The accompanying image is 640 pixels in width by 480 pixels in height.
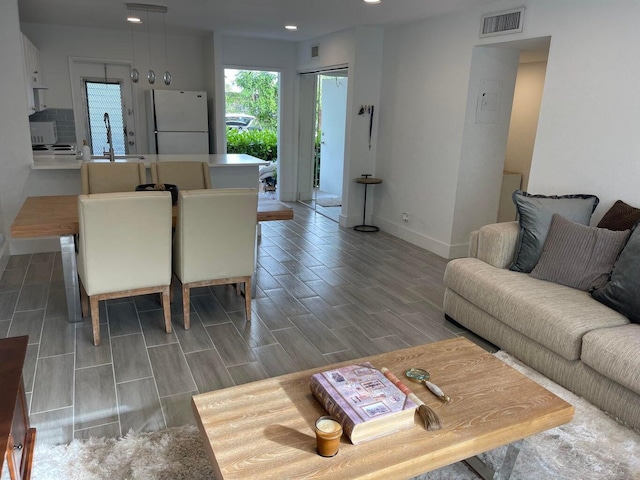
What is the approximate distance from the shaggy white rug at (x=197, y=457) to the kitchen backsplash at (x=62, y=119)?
5.86 m

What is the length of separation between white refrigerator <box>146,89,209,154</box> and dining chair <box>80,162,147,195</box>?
9.35 ft

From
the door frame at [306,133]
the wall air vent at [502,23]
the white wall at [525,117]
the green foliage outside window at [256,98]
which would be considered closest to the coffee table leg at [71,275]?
the wall air vent at [502,23]

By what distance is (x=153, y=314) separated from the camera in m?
3.42

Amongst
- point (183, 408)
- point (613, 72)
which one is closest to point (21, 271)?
point (183, 408)

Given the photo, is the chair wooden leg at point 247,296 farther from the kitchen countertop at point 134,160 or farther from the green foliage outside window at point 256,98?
the green foliage outside window at point 256,98

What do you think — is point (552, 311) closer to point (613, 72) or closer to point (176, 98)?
point (613, 72)

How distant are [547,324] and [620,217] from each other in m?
1.00

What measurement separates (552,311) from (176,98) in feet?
19.3

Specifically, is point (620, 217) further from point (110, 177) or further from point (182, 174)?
point (110, 177)

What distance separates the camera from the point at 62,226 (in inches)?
114

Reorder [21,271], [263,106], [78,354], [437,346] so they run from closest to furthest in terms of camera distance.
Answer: [437,346] < [78,354] < [21,271] < [263,106]

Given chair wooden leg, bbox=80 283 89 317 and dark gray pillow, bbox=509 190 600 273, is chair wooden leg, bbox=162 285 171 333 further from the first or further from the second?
dark gray pillow, bbox=509 190 600 273

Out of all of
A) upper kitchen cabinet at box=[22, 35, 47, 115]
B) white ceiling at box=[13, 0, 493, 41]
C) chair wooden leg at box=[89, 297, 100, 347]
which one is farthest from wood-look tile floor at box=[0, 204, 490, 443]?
white ceiling at box=[13, 0, 493, 41]

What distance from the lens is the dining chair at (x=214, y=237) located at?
297cm
